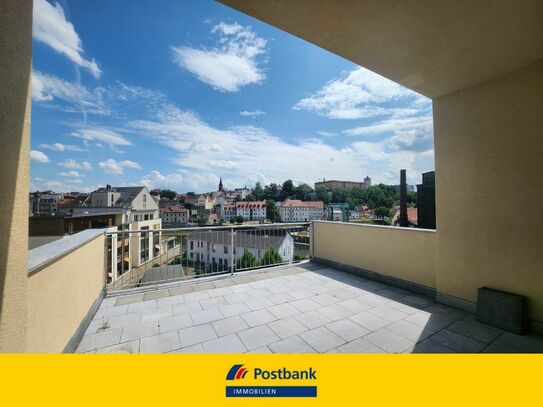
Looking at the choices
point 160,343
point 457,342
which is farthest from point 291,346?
point 457,342

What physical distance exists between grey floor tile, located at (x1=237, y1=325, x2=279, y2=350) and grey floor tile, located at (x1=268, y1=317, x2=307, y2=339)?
74 mm

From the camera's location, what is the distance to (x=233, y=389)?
1.55 meters

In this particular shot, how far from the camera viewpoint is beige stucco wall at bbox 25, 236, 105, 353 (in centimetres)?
153

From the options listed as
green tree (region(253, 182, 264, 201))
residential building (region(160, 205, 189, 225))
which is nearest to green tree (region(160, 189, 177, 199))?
residential building (region(160, 205, 189, 225))

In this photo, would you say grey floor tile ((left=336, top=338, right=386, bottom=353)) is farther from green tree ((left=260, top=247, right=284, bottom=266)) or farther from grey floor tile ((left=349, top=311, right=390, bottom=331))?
green tree ((left=260, top=247, right=284, bottom=266))

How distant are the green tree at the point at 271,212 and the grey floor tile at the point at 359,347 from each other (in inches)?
2100

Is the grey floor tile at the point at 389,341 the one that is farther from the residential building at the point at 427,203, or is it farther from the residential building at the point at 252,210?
the residential building at the point at 252,210

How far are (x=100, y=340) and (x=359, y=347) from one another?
2.76 meters

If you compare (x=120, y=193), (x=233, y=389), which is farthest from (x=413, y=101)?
(x=120, y=193)

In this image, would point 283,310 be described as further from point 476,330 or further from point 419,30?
point 419,30

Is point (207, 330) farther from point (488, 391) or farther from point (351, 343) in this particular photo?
point (488, 391)

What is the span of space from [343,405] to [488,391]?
3.47ft

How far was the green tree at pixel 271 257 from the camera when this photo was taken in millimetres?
5270

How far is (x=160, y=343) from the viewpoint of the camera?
231 centimetres
